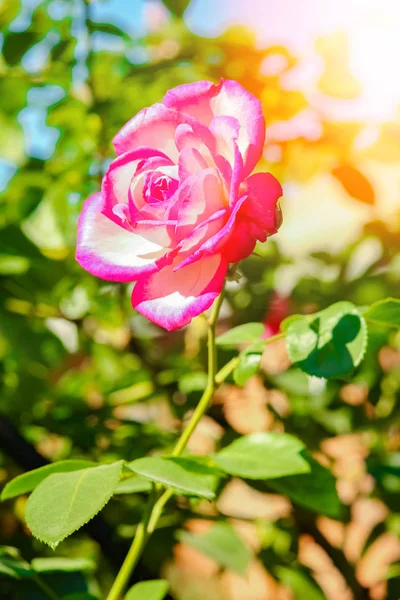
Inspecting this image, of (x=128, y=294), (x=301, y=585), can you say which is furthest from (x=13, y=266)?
(x=301, y=585)

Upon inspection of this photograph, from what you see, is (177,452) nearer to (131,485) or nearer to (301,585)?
(131,485)

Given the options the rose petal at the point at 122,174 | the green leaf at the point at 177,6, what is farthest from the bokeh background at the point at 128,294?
Result: the rose petal at the point at 122,174

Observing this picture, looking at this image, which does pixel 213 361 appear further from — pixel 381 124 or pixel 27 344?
pixel 381 124

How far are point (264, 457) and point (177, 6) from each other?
0.60 meters

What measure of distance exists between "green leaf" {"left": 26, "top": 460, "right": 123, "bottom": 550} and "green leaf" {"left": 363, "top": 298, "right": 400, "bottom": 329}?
215mm

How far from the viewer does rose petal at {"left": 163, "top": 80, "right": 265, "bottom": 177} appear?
15.7 inches

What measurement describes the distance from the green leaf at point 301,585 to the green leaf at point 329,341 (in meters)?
0.69

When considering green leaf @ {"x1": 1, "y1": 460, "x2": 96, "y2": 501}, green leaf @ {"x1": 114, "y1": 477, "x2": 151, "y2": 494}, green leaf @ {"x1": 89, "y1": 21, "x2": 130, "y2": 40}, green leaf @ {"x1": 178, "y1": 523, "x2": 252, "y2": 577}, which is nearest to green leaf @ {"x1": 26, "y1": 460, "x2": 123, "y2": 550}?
green leaf @ {"x1": 1, "y1": 460, "x2": 96, "y2": 501}

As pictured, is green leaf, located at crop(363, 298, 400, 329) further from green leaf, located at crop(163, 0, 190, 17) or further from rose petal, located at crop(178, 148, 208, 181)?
green leaf, located at crop(163, 0, 190, 17)

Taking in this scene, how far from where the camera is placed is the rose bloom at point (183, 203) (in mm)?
388

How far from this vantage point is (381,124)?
888 mm

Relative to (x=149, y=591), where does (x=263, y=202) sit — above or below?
above

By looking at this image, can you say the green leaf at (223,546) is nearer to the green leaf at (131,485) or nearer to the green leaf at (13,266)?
the green leaf at (131,485)

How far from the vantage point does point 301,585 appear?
97 centimetres
